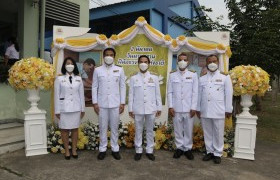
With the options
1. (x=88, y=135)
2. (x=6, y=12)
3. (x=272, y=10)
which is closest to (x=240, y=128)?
(x=88, y=135)

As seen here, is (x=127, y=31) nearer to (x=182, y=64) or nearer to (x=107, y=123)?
(x=182, y=64)

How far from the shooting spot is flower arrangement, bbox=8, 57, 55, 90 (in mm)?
5344

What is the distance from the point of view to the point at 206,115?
5.32 m

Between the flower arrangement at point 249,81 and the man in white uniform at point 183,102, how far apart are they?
0.78 m

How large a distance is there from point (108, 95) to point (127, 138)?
1.27 metres

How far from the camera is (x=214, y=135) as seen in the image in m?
5.42

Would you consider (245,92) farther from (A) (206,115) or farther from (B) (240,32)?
(B) (240,32)

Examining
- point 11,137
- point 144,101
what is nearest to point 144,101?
point 144,101

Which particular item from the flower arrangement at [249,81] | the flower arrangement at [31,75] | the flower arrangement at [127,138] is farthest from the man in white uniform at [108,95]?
the flower arrangement at [249,81]

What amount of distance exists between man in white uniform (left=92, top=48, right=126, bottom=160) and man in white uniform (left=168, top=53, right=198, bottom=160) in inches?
35.0

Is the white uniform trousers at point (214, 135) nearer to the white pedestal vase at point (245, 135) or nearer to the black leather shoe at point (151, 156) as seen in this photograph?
the white pedestal vase at point (245, 135)

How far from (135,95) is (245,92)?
1922mm

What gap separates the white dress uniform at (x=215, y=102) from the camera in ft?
17.3

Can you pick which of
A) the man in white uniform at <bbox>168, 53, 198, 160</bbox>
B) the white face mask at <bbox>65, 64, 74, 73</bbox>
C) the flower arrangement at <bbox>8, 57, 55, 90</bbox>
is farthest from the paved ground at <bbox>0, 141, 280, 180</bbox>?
the white face mask at <bbox>65, 64, 74, 73</bbox>
